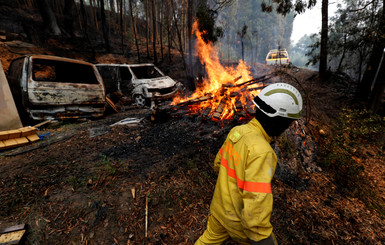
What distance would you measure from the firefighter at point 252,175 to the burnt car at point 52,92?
5513 mm

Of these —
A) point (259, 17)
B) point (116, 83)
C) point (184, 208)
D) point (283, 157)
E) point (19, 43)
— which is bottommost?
point (184, 208)

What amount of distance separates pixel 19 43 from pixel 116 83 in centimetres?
625

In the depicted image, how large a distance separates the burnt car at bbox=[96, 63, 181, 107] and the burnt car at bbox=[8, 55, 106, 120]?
1822 mm

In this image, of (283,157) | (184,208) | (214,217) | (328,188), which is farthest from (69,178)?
(328,188)

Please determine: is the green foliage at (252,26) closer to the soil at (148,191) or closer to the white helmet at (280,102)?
the soil at (148,191)

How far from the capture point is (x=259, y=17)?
51.9 meters

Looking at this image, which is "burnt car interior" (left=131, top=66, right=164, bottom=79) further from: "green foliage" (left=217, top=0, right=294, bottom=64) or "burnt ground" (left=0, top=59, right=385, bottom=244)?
"green foliage" (left=217, top=0, right=294, bottom=64)

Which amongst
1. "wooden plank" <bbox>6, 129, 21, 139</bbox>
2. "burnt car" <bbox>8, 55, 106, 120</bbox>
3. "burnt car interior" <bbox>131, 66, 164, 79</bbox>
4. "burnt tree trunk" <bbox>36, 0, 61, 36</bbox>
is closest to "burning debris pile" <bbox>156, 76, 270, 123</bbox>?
"burnt car" <bbox>8, 55, 106, 120</bbox>

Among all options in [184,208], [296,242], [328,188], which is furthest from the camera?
[328,188]

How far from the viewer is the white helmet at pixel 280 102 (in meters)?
1.49

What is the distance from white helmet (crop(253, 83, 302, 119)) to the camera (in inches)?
58.6

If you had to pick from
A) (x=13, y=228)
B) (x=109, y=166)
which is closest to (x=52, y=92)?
(x=109, y=166)

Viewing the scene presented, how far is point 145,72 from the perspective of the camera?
899 cm

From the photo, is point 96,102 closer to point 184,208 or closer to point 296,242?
point 184,208
